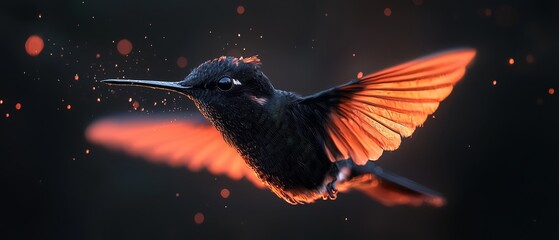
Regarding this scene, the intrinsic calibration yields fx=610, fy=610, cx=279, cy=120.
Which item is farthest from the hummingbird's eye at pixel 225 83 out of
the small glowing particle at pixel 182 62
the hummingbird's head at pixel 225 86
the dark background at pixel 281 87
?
the small glowing particle at pixel 182 62

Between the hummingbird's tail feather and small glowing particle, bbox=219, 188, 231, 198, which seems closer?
the hummingbird's tail feather

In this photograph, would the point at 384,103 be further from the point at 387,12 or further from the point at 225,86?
the point at 387,12

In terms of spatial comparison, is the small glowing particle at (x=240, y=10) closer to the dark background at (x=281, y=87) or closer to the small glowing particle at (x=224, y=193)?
the dark background at (x=281, y=87)

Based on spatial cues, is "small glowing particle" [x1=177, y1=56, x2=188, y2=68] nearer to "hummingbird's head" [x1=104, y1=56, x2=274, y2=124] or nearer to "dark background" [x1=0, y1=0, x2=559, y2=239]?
"dark background" [x1=0, y1=0, x2=559, y2=239]

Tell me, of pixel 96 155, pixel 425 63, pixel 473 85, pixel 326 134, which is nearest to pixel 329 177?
pixel 326 134

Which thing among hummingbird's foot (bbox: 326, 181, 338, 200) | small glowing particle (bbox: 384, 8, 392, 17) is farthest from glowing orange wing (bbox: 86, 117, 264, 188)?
small glowing particle (bbox: 384, 8, 392, 17)

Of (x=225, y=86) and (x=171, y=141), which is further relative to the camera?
(x=171, y=141)

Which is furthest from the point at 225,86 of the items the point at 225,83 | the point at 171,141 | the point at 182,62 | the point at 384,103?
the point at 182,62
